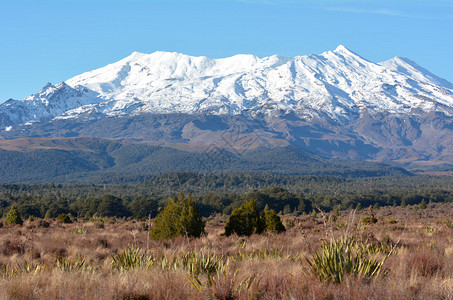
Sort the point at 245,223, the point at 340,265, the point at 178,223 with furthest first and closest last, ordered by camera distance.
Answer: the point at 245,223 < the point at 178,223 < the point at 340,265

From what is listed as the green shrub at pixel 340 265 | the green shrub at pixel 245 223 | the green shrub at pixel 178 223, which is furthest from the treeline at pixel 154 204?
the green shrub at pixel 340 265

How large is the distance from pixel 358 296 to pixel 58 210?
54.8 metres

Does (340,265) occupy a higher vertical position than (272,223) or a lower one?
higher

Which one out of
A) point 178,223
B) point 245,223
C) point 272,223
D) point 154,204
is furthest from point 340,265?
point 154,204

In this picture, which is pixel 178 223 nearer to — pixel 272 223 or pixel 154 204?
pixel 272 223

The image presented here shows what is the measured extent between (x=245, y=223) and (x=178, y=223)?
→ 3.49 metres

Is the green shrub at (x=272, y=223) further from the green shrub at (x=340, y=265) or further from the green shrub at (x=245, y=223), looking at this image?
the green shrub at (x=340, y=265)

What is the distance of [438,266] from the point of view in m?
7.60

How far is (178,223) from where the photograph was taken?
15.0 meters

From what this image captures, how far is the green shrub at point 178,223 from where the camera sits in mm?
15125

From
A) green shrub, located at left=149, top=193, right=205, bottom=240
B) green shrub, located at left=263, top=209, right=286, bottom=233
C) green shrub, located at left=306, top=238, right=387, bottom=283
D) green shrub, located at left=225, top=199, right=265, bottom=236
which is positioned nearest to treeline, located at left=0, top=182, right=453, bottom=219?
green shrub, located at left=263, top=209, right=286, bottom=233

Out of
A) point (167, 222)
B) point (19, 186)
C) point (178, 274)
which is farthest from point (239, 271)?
point (19, 186)

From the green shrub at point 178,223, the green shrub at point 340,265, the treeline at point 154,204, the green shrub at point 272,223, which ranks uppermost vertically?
the green shrub at point 340,265

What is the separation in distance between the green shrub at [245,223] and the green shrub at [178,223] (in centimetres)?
167
